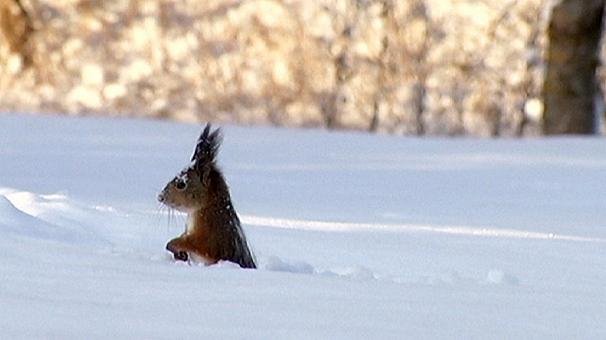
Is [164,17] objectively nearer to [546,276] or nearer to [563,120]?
[563,120]

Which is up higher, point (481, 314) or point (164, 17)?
point (164, 17)

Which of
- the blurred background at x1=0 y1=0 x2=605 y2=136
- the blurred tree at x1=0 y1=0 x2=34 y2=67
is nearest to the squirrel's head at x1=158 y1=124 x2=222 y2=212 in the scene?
the blurred background at x1=0 y1=0 x2=605 y2=136


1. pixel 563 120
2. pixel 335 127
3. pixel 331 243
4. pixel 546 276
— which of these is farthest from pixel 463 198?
pixel 335 127

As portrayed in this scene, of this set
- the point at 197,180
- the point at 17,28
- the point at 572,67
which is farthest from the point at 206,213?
the point at 17,28

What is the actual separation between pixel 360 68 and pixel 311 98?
61cm

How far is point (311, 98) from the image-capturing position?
18203 millimetres

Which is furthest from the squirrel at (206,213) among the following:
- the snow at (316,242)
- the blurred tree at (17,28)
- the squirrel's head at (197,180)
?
the blurred tree at (17,28)

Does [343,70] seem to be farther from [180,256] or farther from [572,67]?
[180,256]

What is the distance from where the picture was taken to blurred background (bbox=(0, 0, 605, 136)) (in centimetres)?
1805

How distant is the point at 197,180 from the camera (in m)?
A: 5.26

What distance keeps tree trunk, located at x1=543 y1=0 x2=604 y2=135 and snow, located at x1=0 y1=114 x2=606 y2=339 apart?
3.11 meters

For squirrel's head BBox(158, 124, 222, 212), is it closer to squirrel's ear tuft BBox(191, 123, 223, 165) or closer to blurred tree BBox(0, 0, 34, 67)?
squirrel's ear tuft BBox(191, 123, 223, 165)

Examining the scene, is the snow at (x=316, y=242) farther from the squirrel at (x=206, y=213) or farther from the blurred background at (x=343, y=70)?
the blurred background at (x=343, y=70)

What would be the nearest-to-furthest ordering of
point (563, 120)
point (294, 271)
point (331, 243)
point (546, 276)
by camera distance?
1. point (294, 271)
2. point (546, 276)
3. point (331, 243)
4. point (563, 120)
